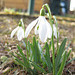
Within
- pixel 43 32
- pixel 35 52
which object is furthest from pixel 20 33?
pixel 43 32

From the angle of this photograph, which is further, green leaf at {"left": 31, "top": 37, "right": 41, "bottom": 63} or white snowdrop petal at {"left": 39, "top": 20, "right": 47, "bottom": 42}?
green leaf at {"left": 31, "top": 37, "right": 41, "bottom": 63}

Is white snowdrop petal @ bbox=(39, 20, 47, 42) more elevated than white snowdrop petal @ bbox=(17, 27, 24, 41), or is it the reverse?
white snowdrop petal @ bbox=(39, 20, 47, 42)

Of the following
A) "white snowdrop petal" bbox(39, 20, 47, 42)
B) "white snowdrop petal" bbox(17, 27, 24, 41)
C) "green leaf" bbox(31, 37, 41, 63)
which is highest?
"white snowdrop petal" bbox(39, 20, 47, 42)

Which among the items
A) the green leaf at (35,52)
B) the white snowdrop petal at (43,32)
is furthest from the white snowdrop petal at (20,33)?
the white snowdrop petal at (43,32)

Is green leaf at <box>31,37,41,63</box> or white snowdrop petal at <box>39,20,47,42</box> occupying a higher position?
white snowdrop petal at <box>39,20,47,42</box>

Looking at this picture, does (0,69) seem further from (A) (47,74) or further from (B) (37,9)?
(B) (37,9)

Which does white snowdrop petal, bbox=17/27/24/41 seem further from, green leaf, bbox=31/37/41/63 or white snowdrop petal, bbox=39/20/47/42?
white snowdrop petal, bbox=39/20/47/42

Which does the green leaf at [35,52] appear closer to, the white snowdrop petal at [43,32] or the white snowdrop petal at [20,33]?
the white snowdrop petal at [20,33]

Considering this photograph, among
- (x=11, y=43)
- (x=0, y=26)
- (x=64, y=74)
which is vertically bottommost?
(x=64, y=74)

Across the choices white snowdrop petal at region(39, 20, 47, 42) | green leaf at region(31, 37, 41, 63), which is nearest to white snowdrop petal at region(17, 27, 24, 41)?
green leaf at region(31, 37, 41, 63)

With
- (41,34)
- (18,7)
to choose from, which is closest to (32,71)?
(41,34)

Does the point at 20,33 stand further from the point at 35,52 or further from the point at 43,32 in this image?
the point at 43,32
